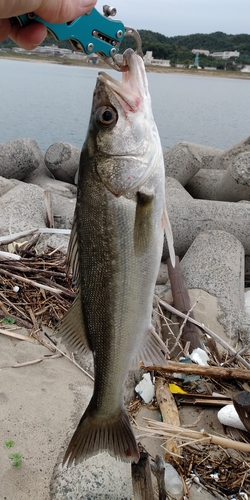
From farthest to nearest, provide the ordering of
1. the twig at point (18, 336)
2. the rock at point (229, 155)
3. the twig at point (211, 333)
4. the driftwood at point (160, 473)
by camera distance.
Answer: the rock at point (229, 155)
the twig at point (211, 333)
the twig at point (18, 336)
the driftwood at point (160, 473)

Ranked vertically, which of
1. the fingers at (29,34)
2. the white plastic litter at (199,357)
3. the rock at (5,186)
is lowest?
the white plastic litter at (199,357)

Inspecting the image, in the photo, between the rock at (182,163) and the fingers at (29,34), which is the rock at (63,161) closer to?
the rock at (182,163)

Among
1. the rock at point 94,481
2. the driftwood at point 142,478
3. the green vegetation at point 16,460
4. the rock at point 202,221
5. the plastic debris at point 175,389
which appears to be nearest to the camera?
the driftwood at point 142,478

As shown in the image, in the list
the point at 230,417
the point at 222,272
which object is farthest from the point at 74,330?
the point at 222,272

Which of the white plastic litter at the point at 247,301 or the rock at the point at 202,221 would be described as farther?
the rock at the point at 202,221

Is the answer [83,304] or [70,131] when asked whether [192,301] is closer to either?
[83,304]

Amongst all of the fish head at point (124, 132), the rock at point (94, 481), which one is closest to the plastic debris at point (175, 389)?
the rock at point (94, 481)

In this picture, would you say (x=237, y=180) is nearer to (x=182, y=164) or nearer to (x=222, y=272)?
(x=182, y=164)
